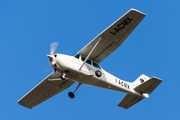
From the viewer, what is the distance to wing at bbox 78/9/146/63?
58.5ft

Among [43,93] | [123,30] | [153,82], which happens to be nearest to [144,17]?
[123,30]

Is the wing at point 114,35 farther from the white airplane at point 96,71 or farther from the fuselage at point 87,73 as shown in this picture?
the fuselage at point 87,73

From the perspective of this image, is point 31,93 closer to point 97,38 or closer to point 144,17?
point 97,38

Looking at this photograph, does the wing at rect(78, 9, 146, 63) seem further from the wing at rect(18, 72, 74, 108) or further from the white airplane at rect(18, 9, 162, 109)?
the wing at rect(18, 72, 74, 108)

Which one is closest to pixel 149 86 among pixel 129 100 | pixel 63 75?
pixel 129 100

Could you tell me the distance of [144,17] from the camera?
17734mm

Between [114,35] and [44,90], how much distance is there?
6.48 meters

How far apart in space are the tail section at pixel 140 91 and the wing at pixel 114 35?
310 cm

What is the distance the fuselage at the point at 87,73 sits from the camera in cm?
1828

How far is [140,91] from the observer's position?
69.8 ft

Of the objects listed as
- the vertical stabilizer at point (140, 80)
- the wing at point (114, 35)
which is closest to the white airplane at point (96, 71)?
the wing at point (114, 35)

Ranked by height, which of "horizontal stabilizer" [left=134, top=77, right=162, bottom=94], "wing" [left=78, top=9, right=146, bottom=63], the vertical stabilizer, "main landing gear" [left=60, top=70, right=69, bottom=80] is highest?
"wing" [left=78, top=9, right=146, bottom=63]

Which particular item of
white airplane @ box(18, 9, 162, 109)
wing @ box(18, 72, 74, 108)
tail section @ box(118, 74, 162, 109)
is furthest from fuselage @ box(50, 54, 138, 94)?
wing @ box(18, 72, 74, 108)

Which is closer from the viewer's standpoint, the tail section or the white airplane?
the white airplane
